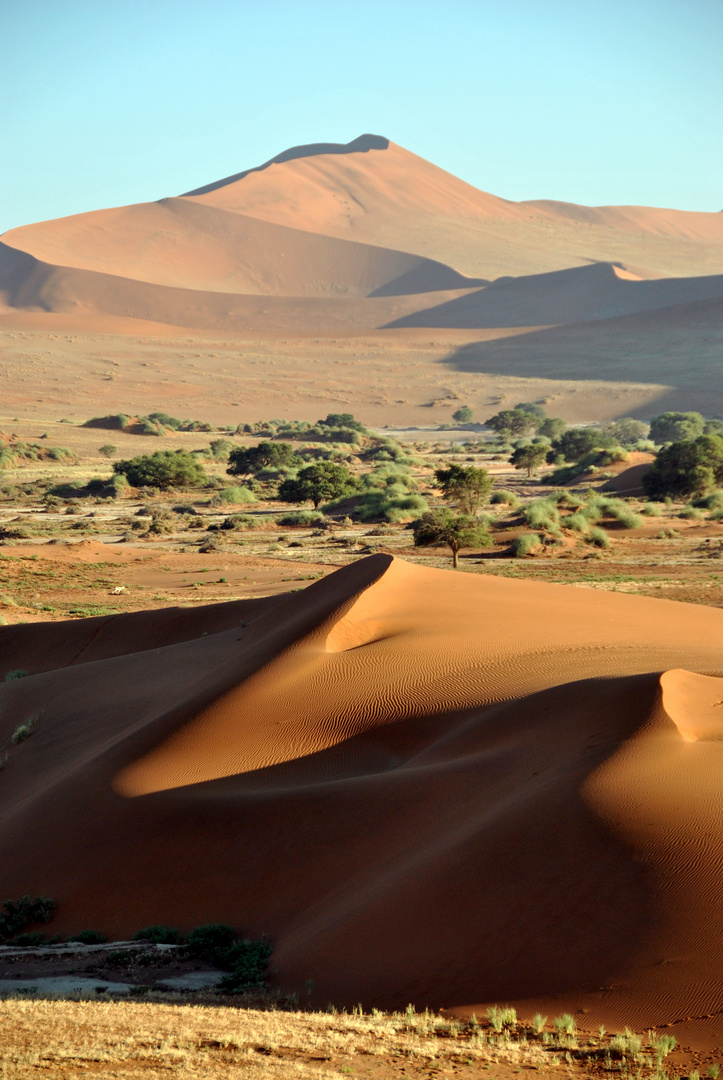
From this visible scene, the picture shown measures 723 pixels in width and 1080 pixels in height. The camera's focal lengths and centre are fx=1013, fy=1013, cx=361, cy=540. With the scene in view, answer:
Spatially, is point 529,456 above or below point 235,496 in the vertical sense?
above

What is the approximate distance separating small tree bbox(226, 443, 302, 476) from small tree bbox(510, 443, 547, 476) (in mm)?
13628

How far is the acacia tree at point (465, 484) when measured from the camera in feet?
128

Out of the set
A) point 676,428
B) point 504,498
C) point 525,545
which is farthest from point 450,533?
point 676,428

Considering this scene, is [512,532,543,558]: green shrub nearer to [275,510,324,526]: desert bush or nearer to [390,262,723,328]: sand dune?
[275,510,324,526]: desert bush

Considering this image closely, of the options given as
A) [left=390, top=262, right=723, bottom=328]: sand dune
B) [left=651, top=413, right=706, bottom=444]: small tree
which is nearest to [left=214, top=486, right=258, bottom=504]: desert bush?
[left=651, top=413, right=706, bottom=444]: small tree

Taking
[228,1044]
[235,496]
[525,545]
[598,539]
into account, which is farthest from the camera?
[235,496]

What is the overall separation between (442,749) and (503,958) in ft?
13.2

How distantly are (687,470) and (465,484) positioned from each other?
12.3 m

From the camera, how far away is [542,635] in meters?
14.4

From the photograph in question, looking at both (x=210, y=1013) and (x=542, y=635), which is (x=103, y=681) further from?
(x=210, y=1013)

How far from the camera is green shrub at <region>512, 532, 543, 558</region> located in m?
33.4

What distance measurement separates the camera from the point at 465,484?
39219 millimetres

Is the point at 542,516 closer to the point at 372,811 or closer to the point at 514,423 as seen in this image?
the point at 372,811

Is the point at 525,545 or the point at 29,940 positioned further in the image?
the point at 525,545
